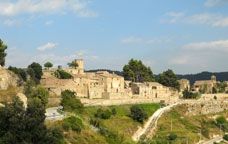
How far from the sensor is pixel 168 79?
117938 millimetres

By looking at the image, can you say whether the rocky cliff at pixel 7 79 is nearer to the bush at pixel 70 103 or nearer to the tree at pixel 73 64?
the bush at pixel 70 103

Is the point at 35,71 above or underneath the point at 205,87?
above

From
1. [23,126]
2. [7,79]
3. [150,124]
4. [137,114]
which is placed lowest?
[150,124]

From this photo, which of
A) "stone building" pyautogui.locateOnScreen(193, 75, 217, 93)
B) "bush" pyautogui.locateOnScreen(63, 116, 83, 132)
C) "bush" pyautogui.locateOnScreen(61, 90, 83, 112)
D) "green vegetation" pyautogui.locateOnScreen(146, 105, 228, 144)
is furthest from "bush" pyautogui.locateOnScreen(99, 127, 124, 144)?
"stone building" pyautogui.locateOnScreen(193, 75, 217, 93)

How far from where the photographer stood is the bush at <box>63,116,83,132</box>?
5047 centimetres

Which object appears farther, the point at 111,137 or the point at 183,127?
the point at 183,127

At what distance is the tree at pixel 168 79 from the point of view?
118 m

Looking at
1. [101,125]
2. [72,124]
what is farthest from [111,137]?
[72,124]

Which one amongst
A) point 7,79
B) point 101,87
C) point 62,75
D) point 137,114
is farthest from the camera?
point 62,75

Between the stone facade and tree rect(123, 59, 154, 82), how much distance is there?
10665mm

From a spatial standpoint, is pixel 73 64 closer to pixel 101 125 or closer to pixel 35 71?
pixel 35 71

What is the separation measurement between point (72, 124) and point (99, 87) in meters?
35.6

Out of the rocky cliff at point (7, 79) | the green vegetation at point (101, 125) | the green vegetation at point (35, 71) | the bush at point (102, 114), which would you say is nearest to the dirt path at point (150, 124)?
the green vegetation at point (101, 125)

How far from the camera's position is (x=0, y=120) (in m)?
39.8
